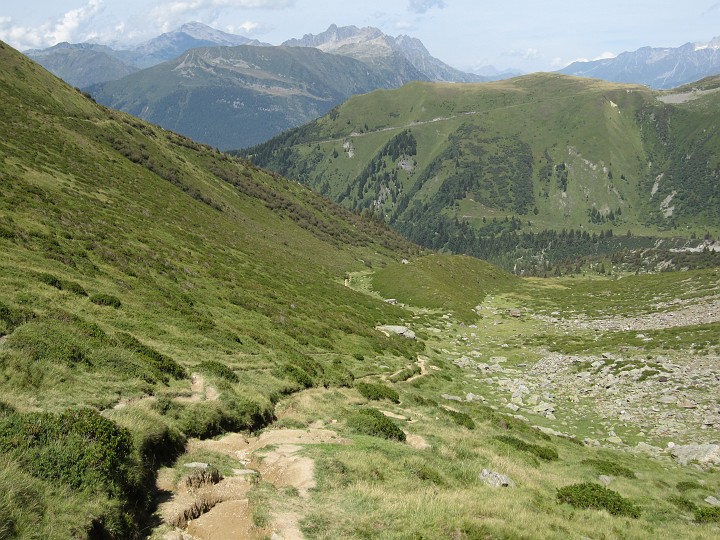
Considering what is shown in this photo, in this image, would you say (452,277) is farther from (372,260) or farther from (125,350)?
(125,350)

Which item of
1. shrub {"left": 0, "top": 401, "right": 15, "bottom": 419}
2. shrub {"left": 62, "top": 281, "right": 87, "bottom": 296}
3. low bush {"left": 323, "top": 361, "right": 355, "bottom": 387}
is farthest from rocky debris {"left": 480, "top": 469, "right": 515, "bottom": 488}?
shrub {"left": 62, "top": 281, "right": 87, "bottom": 296}

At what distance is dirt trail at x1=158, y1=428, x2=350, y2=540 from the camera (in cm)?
1077

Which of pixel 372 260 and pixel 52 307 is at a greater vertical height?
pixel 52 307

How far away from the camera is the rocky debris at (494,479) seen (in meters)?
15.7

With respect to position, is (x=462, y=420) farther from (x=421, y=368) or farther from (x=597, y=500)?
(x=421, y=368)

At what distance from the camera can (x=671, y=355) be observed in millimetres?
38719

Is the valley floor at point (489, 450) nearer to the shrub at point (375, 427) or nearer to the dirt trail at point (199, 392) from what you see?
the shrub at point (375, 427)

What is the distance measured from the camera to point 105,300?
24781mm

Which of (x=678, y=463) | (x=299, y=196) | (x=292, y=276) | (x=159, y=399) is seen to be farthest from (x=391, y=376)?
(x=299, y=196)

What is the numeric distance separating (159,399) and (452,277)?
243 feet

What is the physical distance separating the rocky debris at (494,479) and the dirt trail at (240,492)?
617 centimetres

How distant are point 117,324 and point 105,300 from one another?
2707 mm

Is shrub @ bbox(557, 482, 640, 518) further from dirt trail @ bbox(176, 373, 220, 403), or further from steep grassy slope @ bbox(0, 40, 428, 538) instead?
dirt trail @ bbox(176, 373, 220, 403)

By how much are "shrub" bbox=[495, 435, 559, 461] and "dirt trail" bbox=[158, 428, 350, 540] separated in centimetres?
1052
